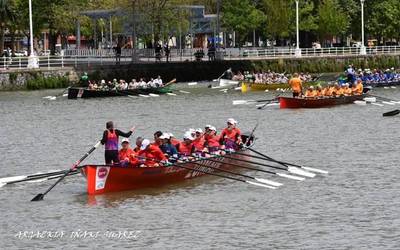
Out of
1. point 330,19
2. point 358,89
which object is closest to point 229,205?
point 358,89

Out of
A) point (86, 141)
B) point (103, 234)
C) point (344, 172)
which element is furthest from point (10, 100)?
point (103, 234)

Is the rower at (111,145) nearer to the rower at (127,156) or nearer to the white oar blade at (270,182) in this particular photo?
the rower at (127,156)

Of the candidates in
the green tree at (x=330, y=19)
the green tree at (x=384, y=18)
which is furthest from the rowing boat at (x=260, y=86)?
the green tree at (x=384, y=18)

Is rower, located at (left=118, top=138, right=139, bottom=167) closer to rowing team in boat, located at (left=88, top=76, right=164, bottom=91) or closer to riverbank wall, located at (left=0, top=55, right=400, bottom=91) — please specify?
rowing team in boat, located at (left=88, top=76, right=164, bottom=91)

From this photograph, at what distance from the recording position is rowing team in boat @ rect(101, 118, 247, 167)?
3145cm

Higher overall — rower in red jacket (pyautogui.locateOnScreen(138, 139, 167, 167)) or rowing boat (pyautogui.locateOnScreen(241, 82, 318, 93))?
rowing boat (pyautogui.locateOnScreen(241, 82, 318, 93))

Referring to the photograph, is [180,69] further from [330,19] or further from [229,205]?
[229,205]

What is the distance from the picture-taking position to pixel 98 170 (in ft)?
99.0

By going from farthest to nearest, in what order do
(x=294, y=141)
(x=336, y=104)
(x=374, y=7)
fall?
(x=374, y=7) → (x=336, y=104) → (x=294, y=141)

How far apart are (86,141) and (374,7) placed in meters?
71.6

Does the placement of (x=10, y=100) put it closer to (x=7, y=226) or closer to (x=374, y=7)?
(x=7, y=226)

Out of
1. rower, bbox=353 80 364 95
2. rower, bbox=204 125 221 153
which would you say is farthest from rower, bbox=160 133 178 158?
rower, bbox=353 80 364 95

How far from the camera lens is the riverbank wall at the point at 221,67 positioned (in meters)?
84.1

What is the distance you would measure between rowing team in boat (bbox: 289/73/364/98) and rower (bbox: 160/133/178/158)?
2498 cm
